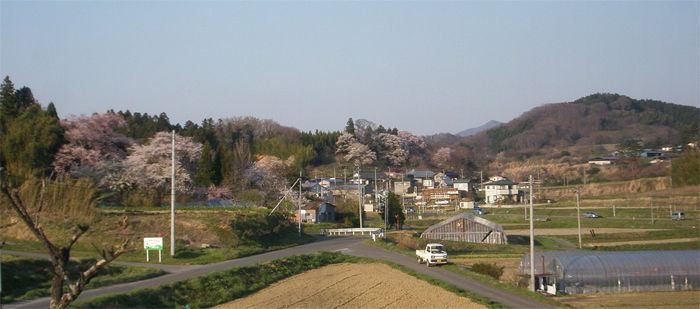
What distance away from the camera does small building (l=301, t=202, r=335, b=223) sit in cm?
5088

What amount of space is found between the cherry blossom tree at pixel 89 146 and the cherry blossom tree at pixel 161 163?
1.50 metres

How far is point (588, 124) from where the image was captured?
17000 centimetres

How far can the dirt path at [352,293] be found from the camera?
15992mm

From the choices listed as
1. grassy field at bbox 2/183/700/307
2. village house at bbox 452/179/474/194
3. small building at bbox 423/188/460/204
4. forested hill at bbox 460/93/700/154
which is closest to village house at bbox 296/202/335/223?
grassy field at bbox 2/183/700/307

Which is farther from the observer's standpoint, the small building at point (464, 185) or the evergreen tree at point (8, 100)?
the small building at point (464, 185)

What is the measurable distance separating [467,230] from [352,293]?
2509cm

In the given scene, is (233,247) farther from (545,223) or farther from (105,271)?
(545,223)

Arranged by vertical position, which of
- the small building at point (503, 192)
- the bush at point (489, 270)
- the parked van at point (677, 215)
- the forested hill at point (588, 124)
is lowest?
the bush at point (489, 270)

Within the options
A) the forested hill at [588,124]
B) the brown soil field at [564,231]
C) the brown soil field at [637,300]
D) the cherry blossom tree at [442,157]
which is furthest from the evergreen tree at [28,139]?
the forested hill at [588,124]

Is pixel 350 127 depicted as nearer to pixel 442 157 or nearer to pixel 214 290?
pixel 442 157

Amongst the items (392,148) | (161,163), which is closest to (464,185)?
(392,148)

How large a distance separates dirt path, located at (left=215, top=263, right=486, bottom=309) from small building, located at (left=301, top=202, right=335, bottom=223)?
1101 inches

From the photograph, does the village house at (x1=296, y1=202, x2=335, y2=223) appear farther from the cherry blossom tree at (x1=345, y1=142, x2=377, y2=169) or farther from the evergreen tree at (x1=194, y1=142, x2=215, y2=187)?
the cherry blossom tree at (x1=345, y1=142, x2=377, y2=169)

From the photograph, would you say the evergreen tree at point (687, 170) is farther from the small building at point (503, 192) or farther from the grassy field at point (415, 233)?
the small building at point (503, 192)
